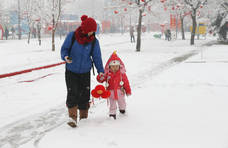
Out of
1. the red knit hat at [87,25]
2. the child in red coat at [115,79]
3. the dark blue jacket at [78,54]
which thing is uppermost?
the red knit hat at [87,25]

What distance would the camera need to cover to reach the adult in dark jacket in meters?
3.83

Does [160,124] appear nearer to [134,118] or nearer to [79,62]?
[134,118]

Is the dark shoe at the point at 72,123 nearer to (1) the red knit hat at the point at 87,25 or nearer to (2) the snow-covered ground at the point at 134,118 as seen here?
(2) the snow-covered ground at the point at 134,118

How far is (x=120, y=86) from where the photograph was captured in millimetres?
4379

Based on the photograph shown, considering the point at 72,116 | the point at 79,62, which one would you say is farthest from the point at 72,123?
the point at 79,62

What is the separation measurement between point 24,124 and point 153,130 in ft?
7.59

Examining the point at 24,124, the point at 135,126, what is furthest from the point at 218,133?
the point at 24,124

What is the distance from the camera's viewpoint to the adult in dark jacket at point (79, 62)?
12.6 feet

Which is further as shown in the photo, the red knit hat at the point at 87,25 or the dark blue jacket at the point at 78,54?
the dark blue jacket at the point at 78,54

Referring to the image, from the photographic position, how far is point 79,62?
3.93 meters

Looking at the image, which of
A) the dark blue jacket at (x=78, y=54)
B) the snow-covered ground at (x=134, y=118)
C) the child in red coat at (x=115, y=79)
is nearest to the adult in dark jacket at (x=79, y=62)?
the dark blue jacket at (x=78, y=54)

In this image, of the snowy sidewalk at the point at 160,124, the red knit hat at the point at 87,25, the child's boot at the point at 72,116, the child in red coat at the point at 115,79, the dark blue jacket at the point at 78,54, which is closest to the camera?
the snowy sidewalk at the point at 160,124

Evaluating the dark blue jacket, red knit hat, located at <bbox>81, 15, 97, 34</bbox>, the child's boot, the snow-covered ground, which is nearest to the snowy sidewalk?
the snow-covered ground

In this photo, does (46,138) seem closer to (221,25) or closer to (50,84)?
(50,84)
